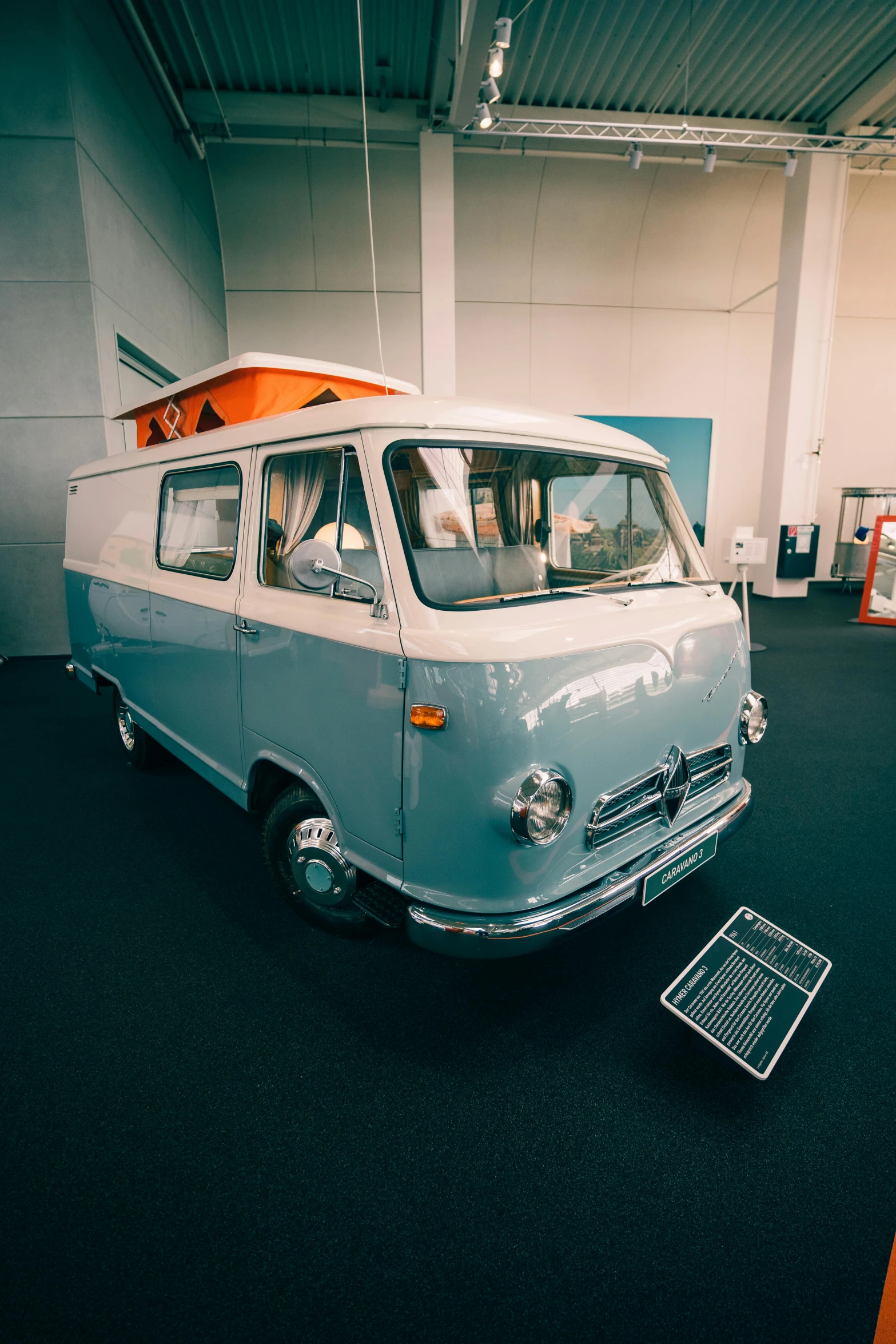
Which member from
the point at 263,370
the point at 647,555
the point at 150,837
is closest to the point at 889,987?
the point at 647,555

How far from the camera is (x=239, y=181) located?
10.5 m

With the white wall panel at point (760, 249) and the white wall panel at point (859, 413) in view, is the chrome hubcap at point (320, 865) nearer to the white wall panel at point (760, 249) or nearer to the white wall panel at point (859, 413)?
the white wall panel at point (859, 413)

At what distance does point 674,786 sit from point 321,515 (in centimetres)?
162

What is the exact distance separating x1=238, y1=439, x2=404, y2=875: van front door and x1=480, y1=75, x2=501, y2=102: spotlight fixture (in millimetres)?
6874

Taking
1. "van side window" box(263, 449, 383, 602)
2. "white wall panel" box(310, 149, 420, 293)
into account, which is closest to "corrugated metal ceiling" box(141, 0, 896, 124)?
"white wall panel" box(310, 149, 420, 293)

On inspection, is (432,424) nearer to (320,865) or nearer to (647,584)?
(647,584)

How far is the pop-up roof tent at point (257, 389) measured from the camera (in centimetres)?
308

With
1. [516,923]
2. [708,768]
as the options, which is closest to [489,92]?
[708,768]

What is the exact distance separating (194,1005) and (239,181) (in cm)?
1275

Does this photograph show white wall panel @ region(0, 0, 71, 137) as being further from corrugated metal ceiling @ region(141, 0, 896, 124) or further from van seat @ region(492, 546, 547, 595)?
van seat @ region(492, 546, 547, 595)

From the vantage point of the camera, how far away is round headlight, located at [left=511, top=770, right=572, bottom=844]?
1.79 meters

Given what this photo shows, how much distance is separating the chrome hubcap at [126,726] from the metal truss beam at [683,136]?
818cm

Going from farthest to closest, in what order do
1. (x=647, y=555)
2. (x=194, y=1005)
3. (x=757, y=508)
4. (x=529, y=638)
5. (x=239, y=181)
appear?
(x=757, y=508) → (x=239, y=181) → (x=647, y=555) → (x=194, y=1005) → (x=529, y=638)

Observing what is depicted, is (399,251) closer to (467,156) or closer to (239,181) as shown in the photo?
(467,156)
